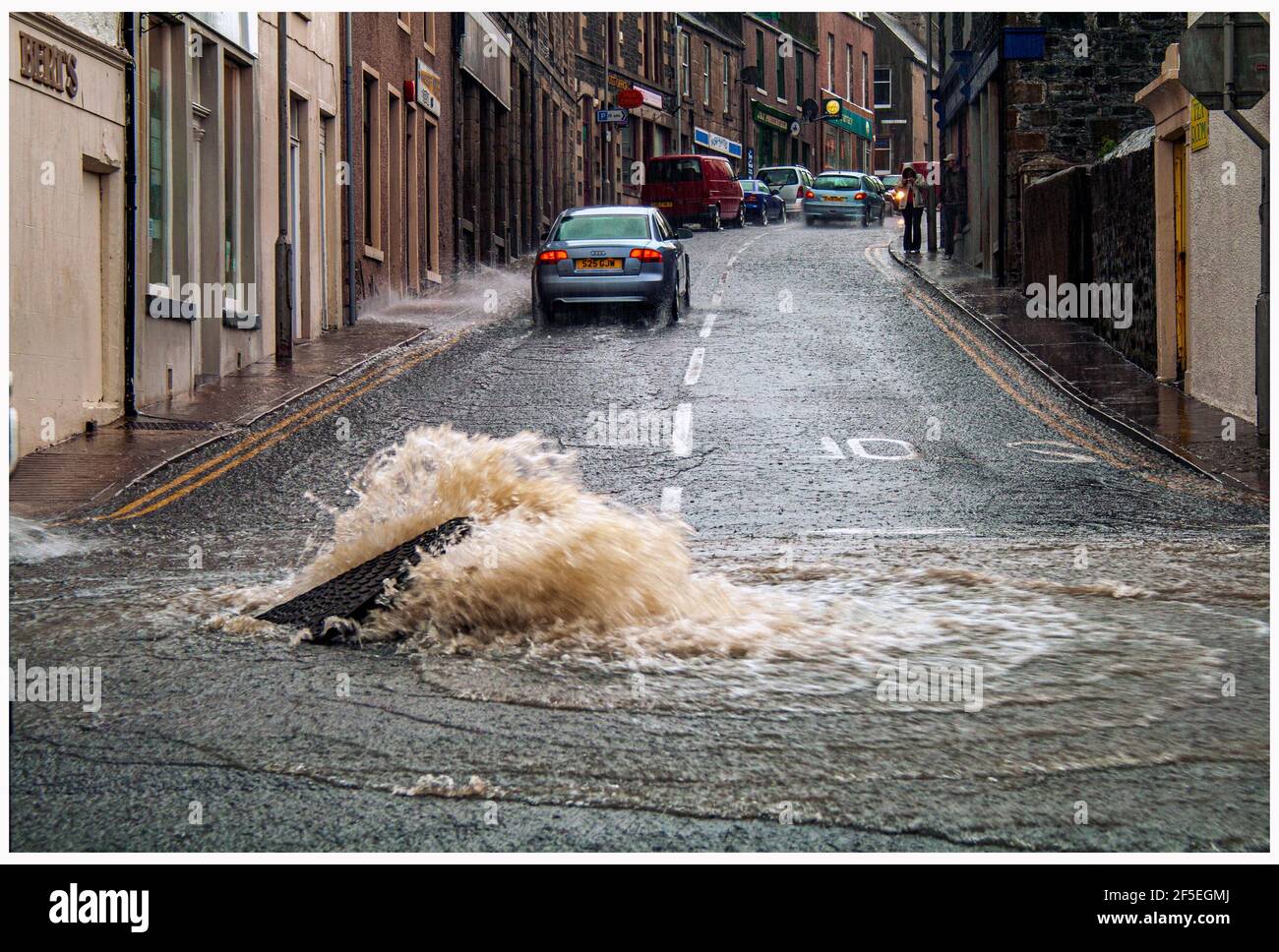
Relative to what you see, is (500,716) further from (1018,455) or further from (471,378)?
(471,378)

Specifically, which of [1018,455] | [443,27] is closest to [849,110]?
[443,27]

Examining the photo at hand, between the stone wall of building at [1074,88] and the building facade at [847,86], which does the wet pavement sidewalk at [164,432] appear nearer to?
the stone wall of building at [1074,88]

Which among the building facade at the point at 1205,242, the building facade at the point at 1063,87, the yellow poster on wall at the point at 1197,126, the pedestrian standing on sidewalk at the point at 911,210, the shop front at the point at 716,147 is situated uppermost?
the shop front at the point at 716,147

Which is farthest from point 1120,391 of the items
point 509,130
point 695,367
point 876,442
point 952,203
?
point 509,130

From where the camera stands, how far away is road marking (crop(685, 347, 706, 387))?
18562 millimetres

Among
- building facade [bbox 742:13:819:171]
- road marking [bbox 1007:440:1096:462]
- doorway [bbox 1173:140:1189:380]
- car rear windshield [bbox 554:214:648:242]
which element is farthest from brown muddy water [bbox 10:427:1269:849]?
building facade [bbox 742:13:819:171]

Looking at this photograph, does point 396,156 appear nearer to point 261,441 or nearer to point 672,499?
point 261,441

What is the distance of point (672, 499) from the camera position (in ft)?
39.4

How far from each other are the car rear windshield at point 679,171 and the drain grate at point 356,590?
134 feet

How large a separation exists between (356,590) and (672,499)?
4712mm

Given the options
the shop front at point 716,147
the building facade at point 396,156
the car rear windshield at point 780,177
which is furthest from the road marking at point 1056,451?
the shop front at point 716,147

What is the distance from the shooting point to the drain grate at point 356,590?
7.35 meters

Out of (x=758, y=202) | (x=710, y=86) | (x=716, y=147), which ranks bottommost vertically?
(x=758, y=202)

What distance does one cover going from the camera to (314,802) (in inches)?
189
